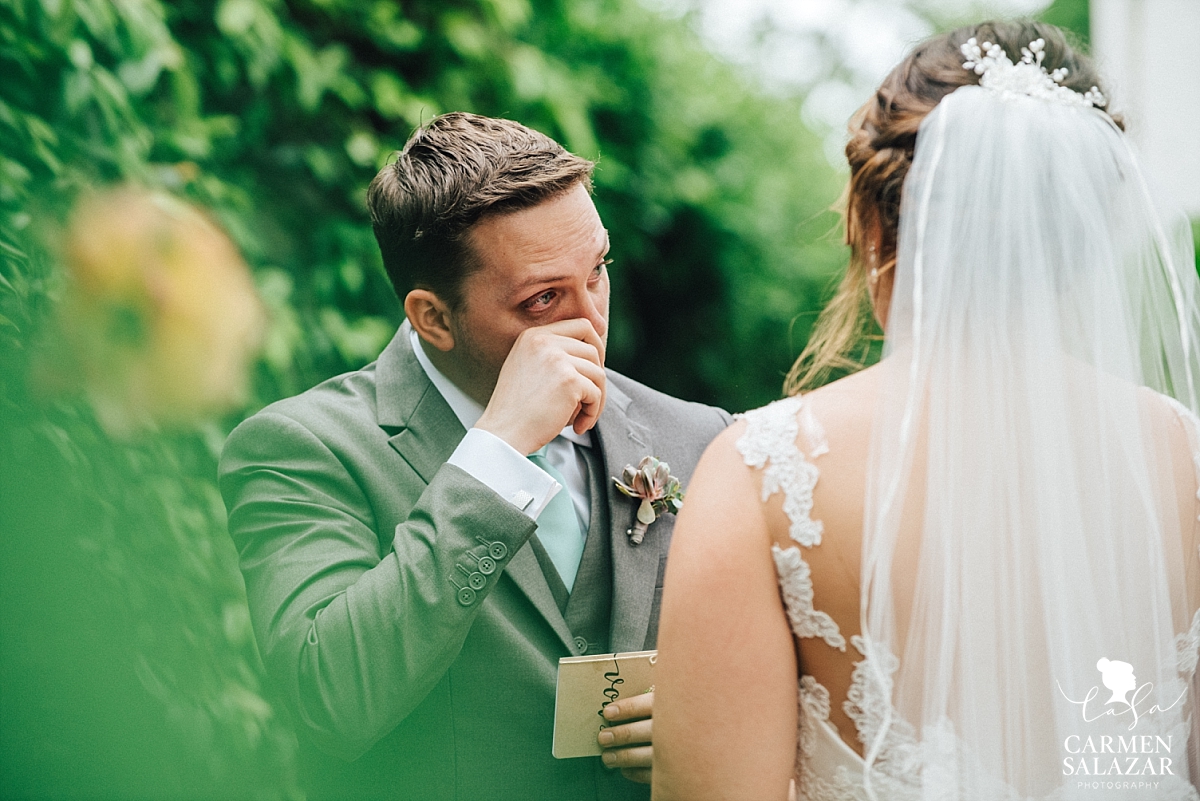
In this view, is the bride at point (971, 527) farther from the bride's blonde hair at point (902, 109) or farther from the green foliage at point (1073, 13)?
the green foliage at point (1073, 13)

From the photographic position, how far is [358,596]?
5.93 ft

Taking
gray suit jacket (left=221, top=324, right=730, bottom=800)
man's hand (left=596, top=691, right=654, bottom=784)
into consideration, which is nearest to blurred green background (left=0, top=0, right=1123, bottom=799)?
gray suit jacket (left=221, top=324, right=730, bottom=800)

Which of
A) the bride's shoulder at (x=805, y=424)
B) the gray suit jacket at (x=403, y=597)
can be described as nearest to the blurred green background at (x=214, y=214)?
the gray suit jacket at (x=403, y=597)

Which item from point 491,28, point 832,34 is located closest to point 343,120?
point 491,28

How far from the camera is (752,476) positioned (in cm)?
152

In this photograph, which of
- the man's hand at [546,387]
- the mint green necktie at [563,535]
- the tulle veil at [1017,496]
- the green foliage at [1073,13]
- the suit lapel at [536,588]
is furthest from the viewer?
the green foliage at [1073,13]

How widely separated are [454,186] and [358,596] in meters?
0.93

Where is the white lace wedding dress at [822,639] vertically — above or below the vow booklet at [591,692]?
above

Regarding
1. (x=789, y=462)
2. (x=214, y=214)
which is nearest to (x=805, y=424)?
(x=789, y=462)

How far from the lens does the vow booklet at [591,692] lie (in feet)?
6.35

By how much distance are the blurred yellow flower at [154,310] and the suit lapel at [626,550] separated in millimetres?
1139

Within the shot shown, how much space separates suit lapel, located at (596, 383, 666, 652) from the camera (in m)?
2.09

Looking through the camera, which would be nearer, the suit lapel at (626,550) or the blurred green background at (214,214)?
the blurred green background at (214,214)

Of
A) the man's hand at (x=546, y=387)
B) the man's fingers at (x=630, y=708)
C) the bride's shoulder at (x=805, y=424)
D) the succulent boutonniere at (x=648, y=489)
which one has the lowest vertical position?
the man's fingers at (x=630, y=708)
